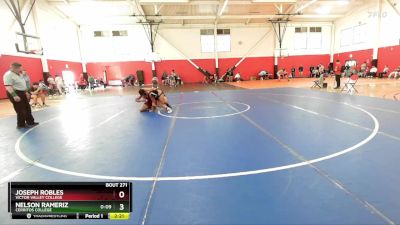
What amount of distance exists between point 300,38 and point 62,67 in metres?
26.6

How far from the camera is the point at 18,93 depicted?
7035 millimetres

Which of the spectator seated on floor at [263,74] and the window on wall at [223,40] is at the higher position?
the window on wall at [223,40]

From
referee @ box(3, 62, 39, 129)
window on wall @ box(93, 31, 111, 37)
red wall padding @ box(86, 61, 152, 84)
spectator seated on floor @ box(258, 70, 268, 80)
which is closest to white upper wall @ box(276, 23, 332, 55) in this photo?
spectator seated on floor @ box(258, 70, 268, 80)

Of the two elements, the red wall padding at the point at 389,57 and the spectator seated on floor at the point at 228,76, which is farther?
the spectator seated on floor at the point at 228,76

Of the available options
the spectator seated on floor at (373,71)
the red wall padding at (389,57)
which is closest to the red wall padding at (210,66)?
the spectator seated on floor at (373,71)

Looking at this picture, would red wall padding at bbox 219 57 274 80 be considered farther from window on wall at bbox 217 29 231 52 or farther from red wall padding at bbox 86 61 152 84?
red wall padding at bbox 86 61 152 84

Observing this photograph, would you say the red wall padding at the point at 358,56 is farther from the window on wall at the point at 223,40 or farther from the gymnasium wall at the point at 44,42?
the gymnasium wall at the point at 44,42

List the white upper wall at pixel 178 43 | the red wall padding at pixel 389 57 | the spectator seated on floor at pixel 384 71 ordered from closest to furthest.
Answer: the red wall padding at pixel 389 57 < the spectator seated on floor at pixel 384 71 < the white upper wall at pixel 178 43

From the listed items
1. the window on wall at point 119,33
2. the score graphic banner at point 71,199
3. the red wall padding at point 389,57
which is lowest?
the score graphic banner at point 71,199

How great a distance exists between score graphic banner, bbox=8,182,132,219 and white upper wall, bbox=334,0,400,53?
1068 inches

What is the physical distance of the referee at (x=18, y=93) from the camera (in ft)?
21.9

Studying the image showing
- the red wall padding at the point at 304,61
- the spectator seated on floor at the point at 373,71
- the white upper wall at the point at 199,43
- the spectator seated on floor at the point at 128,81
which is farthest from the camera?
the red wall padding at the point at 304,61

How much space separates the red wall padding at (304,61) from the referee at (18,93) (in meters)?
27.4

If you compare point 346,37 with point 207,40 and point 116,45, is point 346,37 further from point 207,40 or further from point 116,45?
point 116,45
